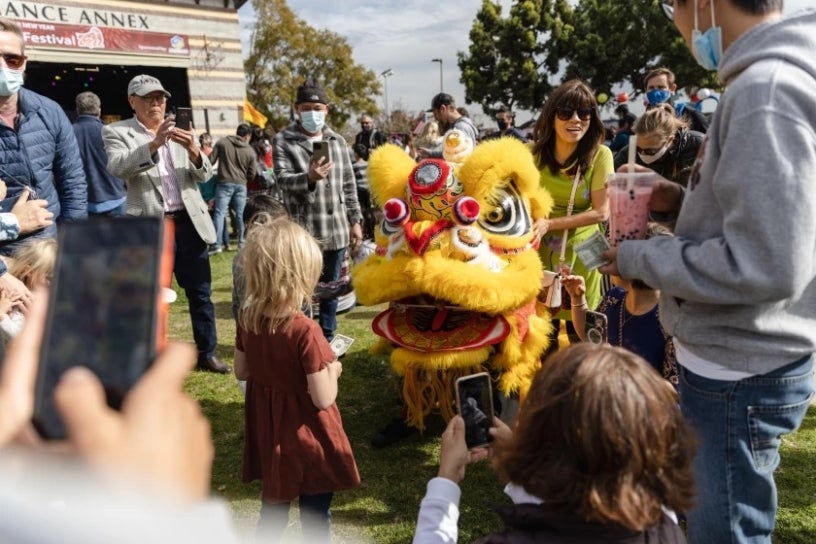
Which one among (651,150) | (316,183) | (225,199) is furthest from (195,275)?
(225,199)

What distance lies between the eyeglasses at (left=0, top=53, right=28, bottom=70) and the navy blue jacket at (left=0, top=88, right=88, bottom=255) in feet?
0.48

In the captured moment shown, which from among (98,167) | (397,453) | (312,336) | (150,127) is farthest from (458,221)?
(98,167)

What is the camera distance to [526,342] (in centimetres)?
279

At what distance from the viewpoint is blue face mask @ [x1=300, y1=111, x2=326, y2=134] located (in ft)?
13.5

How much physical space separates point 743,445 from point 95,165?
572cm

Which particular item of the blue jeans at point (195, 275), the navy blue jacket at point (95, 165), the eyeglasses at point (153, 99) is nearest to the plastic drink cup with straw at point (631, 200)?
the blue jeans at point (195, 275)

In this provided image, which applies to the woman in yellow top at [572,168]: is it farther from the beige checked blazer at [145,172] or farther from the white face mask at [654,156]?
the beige checked blazer at [145,172]

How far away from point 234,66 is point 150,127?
18380mm

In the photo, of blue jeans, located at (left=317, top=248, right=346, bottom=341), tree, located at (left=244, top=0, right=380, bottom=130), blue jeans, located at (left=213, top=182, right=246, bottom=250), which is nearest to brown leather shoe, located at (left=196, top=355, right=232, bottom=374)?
blue jeans, located at (left=317, top=248, right=346, bottom=341)

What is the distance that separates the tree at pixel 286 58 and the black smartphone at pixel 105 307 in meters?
24.4

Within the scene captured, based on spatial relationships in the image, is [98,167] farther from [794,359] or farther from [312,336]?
[794,359]

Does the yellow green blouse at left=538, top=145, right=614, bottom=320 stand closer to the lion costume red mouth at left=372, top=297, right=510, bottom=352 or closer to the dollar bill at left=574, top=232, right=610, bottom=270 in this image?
the lion costume red mouth at left=372, top=297, right=510, bottom=352

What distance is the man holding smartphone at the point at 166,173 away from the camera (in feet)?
11.8

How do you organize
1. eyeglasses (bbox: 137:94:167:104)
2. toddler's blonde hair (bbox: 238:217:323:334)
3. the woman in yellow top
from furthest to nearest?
eyeglasses (bbox: 137:94:167:104) < the woman in yellow top < toddler's blonde hair (bbox: 238:217:323:334)
